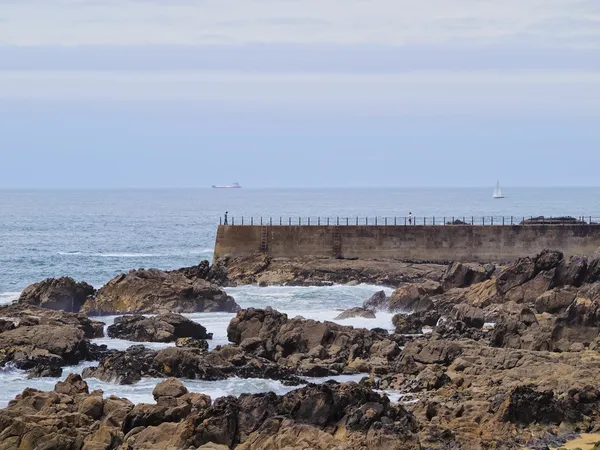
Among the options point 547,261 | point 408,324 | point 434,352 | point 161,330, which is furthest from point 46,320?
point 547,261

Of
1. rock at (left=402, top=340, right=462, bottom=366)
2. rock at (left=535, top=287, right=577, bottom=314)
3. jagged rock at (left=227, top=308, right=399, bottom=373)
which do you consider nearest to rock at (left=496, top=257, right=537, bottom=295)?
rock at (left=535, top=287, right=577, bottom=314)

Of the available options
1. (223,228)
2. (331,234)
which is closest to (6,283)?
(223,228)

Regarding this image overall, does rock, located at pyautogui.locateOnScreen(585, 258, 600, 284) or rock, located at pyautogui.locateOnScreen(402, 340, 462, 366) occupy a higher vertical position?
rock, located at pyautogui.locateOnScreen(585, 258, 600, 284)

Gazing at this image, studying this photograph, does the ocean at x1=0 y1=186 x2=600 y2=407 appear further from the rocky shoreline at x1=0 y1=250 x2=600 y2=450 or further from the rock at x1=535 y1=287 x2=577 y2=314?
the rock at x1=535 y1=287 x2=577 y2=314

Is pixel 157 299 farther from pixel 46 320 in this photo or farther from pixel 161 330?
pixel 46 320

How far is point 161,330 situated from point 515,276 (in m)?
14.1

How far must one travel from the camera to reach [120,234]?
11725 cm

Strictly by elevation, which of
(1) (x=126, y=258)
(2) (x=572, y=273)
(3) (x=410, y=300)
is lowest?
(1) (x=126, y=258)

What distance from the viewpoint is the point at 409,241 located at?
6059 centimetres

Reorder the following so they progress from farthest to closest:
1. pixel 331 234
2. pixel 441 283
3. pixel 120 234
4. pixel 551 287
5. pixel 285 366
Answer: pixel 120 234 → pixel 331 234 → pixel 441 283 → pixel 551 287 → pixel 285 366

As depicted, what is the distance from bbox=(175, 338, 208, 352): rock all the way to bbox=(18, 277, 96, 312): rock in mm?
10943

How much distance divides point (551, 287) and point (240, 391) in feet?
56.0

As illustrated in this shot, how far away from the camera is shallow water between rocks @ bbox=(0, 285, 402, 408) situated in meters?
30.8

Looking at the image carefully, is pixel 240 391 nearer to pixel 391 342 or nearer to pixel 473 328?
pixel 391 342
